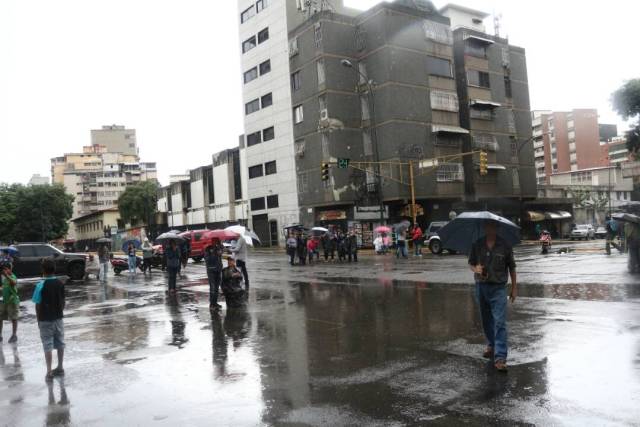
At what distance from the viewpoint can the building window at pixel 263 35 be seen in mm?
54812

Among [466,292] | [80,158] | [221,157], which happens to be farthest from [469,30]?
[80,158]

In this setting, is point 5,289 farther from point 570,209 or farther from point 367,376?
point 570,209

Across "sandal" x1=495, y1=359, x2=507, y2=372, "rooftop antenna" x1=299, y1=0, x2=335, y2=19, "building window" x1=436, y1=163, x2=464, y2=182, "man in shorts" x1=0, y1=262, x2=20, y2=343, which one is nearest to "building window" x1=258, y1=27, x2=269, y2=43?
"rooftop antenna" x1=299, y1=0, x2=335, y2=19

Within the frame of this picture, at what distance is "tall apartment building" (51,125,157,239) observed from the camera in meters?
131

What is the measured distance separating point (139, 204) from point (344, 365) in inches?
3178

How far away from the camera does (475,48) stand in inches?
1939

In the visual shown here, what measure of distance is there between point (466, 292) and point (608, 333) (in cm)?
533

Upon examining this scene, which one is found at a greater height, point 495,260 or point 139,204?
point 139,204

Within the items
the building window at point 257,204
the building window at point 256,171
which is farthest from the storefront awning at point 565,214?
the building window at point 256,171

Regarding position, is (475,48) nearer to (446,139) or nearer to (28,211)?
(446,139)

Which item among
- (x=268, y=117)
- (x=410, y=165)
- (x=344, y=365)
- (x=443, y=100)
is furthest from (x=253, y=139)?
(x=344, y=365)

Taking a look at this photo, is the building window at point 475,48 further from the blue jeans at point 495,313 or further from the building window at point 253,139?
the blue jeans at point 495,313

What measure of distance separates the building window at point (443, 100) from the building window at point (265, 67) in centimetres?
1810

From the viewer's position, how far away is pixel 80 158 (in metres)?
137
